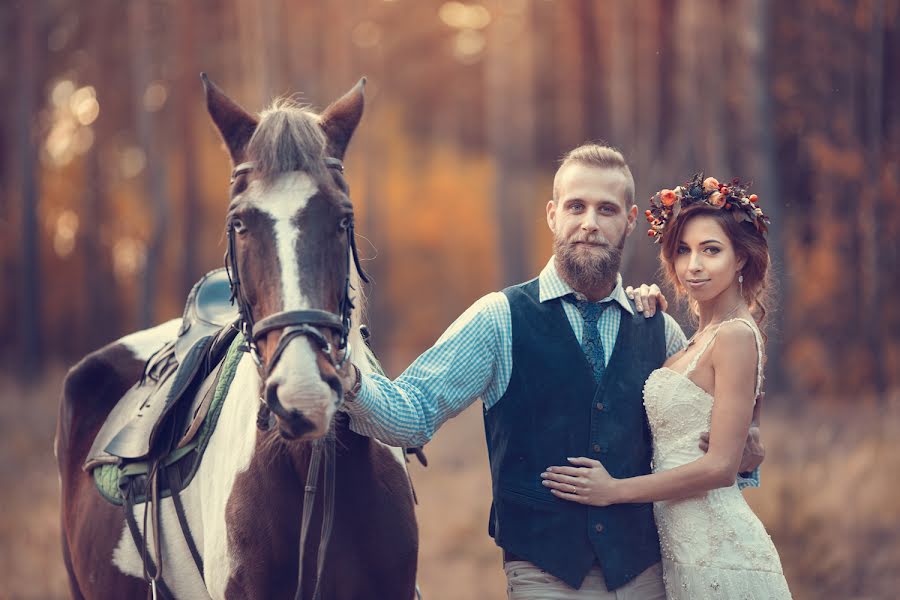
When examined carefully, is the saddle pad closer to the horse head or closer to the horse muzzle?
the horse head

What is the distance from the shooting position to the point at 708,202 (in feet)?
11.1

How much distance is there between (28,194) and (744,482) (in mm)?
20970

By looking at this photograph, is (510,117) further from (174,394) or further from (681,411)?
(681,411)

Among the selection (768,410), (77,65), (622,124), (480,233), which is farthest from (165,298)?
A: (768,410)

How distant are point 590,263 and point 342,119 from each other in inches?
35.4

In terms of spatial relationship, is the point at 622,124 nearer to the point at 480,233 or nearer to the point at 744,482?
the point at 744,482

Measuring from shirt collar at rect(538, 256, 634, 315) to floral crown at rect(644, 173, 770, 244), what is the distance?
231 millimetres

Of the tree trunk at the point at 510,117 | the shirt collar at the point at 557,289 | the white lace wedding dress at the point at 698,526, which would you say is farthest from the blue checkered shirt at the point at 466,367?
the tree trunk at the point at 510,117

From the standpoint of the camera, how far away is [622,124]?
16.9 meters

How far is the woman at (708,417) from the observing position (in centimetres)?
316

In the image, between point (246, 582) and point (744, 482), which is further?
point (744, 482)

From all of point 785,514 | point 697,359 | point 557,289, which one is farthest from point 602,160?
point 785,514

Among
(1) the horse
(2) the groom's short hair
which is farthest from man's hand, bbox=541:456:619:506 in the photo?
(2) the groom's short hair

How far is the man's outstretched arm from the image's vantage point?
→ 10.1ft
